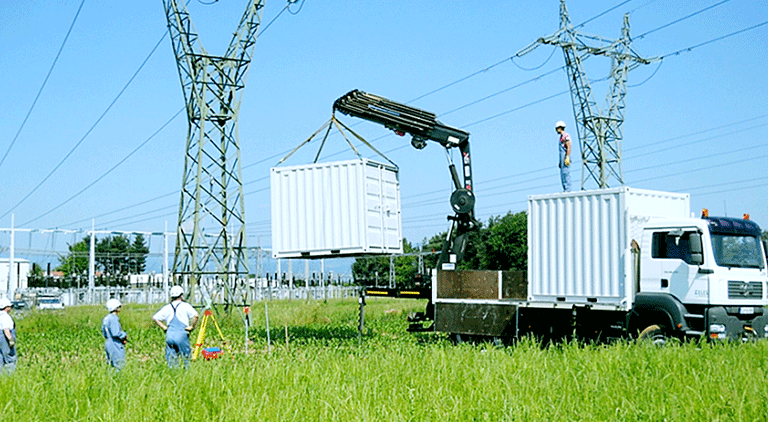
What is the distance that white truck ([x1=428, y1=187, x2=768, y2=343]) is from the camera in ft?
44.9

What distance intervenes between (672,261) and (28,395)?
10.6m

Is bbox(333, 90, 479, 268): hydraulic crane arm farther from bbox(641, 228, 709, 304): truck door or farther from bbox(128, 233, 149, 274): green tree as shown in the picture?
bbox(128, 233, 149, 274): green tree

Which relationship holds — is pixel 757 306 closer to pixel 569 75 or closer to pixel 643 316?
pixel 643 316

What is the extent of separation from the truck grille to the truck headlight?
2.11 ft

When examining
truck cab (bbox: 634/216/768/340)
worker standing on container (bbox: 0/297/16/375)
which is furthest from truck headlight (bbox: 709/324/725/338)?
worker standing on container (bbox: 0/297/16/375)

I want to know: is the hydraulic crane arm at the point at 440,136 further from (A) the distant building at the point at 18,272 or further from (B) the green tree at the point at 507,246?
(A) the distant building at the point at 18,272

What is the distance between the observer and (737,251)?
46.1 ft

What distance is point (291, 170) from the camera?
17469 millimetres

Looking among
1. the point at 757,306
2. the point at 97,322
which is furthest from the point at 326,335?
the point at 97,322

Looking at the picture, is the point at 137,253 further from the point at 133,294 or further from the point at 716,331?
the point at 716,331

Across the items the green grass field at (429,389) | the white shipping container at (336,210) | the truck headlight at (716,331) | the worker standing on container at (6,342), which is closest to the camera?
the green grass field at (429,389)

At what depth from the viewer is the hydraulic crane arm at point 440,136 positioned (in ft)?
58.2

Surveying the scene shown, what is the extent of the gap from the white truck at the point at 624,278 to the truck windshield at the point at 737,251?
0.8 inches

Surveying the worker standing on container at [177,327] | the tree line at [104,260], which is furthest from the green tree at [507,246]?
the tree line at [104,260]
